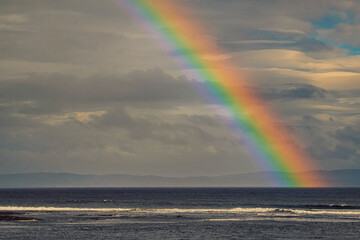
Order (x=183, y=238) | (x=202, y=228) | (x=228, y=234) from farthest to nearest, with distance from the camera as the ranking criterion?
(x=202, y=228) < (x=228, y=234) < (x=183, y=238)

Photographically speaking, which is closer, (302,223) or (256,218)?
(302,223)

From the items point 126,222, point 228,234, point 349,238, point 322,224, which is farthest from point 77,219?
point 349,238

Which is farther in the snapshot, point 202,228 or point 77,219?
point 77,219

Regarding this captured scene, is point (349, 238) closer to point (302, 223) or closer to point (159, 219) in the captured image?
point (302, 223)

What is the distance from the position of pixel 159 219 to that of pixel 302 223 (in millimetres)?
20940

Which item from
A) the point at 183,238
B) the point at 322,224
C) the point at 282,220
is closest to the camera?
the point at 183,238

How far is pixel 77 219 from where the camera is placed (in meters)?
86.7

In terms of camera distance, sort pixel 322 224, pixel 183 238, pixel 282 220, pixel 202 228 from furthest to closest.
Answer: pixel 282 220 → pixel 322 224 → pixel 202 228 → pixel 183 238

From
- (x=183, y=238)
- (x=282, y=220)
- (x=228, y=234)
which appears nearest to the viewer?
(x=183, y=238)

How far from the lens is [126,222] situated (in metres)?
81.4

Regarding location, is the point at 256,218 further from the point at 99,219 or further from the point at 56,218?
the point at 56,218

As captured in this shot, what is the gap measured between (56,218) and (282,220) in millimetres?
33931

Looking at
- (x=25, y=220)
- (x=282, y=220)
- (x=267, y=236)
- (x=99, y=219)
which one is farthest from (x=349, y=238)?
(x=25, y=220)

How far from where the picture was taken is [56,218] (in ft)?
294
